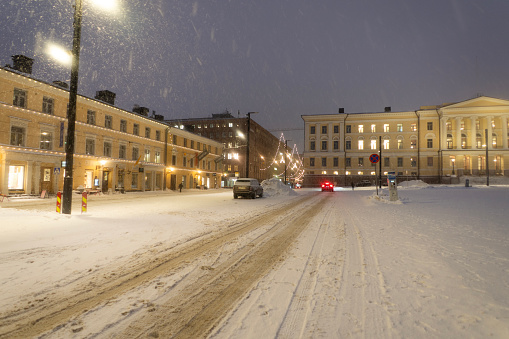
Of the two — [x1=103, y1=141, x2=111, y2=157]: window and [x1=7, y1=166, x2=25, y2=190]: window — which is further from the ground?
[x1=103, y1=141, x2=111, y2=157]: window

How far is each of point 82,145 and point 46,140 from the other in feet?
11.9

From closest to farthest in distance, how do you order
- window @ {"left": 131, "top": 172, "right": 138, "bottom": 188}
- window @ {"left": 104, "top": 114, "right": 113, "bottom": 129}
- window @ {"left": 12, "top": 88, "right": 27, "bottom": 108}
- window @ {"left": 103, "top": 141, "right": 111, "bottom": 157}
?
window @ {"left": 12, "top": 88, "right": 27, "bottom": 108} < window @ {"left": 103, "top": 141, "right": 111, "bottom": 157} < window @ {"left": 104, "top": 114, "right": 113, "bottom": 129} < window @ {"left": 131, "top": 172, "right": 138, "bottom": 188}

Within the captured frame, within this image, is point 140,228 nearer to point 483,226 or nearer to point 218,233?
point 218,233

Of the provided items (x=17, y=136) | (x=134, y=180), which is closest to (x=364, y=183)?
(x=134, y=180)

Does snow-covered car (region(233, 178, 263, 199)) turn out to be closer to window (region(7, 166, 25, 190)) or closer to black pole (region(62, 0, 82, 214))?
black pole (region(62, 0, 82, 214))

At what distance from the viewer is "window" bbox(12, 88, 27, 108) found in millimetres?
23227

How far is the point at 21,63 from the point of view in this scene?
24.8 m

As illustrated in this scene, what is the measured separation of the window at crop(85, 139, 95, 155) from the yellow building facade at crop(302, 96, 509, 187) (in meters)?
47.3

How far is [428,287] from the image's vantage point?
4340 mm

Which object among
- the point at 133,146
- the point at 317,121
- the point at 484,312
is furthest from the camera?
the point at 317,121

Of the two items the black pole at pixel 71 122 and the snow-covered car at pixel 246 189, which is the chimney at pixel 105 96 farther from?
the black pole at pixel 71 122

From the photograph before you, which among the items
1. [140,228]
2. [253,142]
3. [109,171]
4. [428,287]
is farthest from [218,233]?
[253,142]

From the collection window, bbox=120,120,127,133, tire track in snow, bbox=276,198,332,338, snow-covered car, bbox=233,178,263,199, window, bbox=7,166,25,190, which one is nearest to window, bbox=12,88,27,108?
window, bbox=7,166,25,190

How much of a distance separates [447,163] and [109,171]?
206ft
